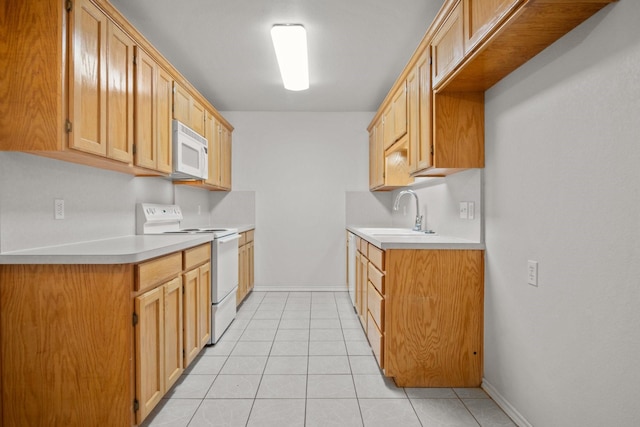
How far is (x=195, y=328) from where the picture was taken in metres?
2.46

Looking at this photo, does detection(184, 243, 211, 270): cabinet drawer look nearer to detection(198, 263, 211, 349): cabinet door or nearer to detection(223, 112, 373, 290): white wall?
detection(198, 263, 211, 349): cabinet door

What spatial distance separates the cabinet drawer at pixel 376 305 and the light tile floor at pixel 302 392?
1.09ft

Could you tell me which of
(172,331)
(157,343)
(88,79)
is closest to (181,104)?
(88,79)

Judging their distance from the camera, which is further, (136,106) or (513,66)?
(136,106)

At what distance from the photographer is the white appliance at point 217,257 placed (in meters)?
2.82

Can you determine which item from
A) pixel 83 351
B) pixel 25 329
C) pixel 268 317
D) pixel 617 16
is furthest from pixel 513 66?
pixel 268 317

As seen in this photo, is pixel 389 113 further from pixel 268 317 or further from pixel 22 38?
pixel 22 38

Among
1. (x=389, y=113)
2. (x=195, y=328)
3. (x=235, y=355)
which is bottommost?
(x=235, y=355)

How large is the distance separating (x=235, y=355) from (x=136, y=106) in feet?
6.07

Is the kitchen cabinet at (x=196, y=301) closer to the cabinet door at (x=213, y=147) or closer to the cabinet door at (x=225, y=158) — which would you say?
the cabinet door at (x=213, y=147)

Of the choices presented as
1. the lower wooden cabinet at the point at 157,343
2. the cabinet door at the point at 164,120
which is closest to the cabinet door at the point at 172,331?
the lower wooden cabinet at the point at 157,343

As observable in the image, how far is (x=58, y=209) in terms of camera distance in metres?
1.97

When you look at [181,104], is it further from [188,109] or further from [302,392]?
[302,392]

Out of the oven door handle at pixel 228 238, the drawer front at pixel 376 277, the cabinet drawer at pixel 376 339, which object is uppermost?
the oven door handle at pixel 228 238
